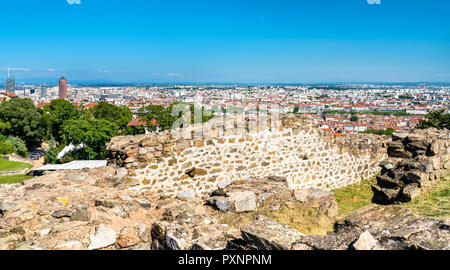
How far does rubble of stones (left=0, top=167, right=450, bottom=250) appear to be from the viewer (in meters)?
3.32

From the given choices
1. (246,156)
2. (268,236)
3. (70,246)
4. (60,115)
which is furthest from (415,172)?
(60,115)

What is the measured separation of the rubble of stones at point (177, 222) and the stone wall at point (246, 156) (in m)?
0.83

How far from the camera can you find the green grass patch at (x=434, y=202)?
5.88 m

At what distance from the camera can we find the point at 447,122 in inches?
934

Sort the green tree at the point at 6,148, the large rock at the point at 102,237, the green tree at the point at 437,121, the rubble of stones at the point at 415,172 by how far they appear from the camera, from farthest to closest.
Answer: the green tree at the point at 6,148 → the green tree at the point at 437,121 → the rubble of stones at the point at 415,172 → the large rock at the point at 102,237

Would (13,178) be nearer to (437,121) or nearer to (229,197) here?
(229,197)

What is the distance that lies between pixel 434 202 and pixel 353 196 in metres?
2.68

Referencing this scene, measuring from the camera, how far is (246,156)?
8297 mm

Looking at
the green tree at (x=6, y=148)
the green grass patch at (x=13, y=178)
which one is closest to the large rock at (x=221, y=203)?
the green grass patch at (x=13, y=178)

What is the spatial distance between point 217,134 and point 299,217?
3199mm

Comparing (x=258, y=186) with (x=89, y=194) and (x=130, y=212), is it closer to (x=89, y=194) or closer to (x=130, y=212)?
(x=130, y=212)

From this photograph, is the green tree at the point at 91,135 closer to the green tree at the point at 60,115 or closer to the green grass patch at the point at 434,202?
the green tree at the point at 60,115

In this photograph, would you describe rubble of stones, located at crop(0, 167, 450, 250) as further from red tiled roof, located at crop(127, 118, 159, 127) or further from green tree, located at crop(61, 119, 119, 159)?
red tiled roof, located at crop(127, 118, 159, 127)

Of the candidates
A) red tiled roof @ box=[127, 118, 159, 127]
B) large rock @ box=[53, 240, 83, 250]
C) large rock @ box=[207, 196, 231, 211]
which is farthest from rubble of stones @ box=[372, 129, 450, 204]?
red tiled roof @ box=[127, 118, 159, 127]
